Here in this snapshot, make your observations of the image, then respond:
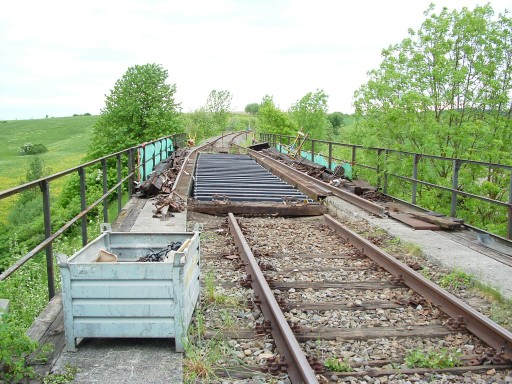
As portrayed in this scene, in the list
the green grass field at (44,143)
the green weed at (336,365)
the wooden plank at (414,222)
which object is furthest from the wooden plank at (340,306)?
the green grass field at (44,143)

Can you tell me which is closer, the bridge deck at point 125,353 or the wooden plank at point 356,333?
the bridge deck at point 125,353

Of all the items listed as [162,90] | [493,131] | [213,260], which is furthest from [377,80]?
[162,90]

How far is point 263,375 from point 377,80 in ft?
58.5

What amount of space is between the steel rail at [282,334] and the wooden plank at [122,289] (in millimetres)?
939

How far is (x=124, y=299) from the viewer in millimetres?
3777

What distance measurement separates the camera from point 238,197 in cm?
1155

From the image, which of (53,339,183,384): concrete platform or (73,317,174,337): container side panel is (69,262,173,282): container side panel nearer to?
(73,317,174,337): container side panel

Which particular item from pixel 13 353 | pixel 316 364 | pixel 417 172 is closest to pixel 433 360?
pixel 316 364

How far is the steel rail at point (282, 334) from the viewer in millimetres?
3385

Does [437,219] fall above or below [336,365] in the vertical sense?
above

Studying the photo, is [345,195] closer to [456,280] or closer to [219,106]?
[456,280]

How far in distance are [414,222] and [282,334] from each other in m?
5.41

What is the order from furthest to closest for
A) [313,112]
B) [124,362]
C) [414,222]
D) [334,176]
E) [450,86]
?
[313,112], [450,86], [334,176], [414,222], [124,362]

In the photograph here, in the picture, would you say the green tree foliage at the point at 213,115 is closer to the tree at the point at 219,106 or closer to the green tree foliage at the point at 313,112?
the tree at the point at 219,106
